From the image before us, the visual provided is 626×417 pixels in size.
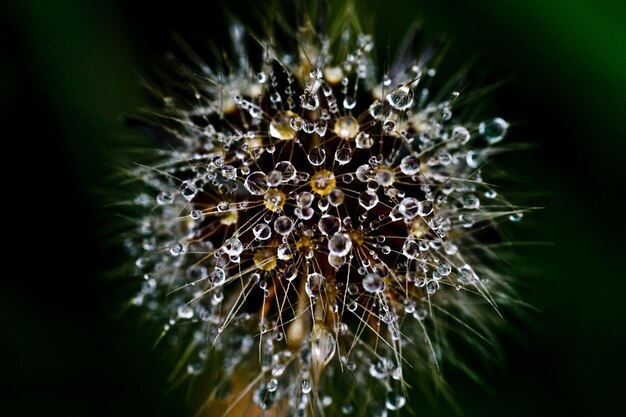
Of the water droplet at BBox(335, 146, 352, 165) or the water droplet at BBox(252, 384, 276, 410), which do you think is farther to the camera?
the water droplet at BBox(252, 384, 276, 410)

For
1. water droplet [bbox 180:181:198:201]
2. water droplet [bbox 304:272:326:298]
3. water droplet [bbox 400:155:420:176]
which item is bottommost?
water droplet [bbox 304:272:326:298]

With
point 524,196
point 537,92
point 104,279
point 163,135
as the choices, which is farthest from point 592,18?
point 104,279

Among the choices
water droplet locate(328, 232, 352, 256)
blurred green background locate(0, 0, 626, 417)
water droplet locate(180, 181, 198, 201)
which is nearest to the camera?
water droplet locate(328, 232, 352, 256)

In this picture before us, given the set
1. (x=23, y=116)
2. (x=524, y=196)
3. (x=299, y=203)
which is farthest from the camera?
(x=23, y=116)

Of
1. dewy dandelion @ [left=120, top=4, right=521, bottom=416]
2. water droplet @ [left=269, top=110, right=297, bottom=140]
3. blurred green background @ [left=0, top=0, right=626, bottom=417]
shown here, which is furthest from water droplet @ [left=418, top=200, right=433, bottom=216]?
blurred green background @ [left=0, top=0, right=626, bottom=417]

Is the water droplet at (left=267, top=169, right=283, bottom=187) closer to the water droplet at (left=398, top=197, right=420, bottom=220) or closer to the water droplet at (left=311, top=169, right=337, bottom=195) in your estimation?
the water droplet at (left=311, top=169, right=337, bottom=195)

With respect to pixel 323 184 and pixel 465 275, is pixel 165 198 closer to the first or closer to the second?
pixel 323 184

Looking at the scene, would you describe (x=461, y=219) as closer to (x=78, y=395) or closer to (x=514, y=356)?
(x=514, y=356)

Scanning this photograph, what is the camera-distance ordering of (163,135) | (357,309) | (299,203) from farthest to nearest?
(163,135), (357,309), (299,203)
